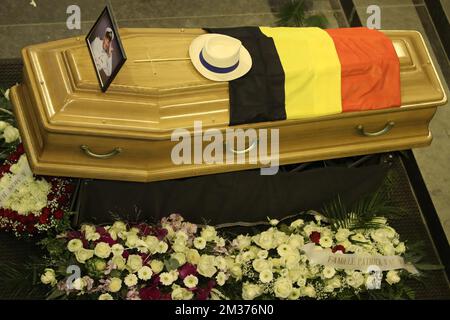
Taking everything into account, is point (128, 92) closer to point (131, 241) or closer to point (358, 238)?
point (131, 241)

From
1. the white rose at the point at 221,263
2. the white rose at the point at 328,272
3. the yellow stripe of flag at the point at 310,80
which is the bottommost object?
the white rose at the point at 328,272

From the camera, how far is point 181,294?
2947mm

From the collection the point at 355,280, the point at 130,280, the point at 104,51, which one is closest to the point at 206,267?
the point at 130,280

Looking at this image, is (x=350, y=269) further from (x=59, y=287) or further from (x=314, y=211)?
(x=59, y=287)

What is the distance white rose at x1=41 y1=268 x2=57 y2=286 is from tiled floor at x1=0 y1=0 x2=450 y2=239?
1.82m

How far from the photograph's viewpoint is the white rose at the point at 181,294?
9.64ft

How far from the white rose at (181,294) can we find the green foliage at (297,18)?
2.23 metres

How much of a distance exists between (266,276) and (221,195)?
1.54ft

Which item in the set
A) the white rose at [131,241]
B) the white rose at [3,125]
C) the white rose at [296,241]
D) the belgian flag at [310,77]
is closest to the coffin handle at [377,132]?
the belgian flag at [310,77]

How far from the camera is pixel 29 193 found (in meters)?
3.20

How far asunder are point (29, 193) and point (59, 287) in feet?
1.73

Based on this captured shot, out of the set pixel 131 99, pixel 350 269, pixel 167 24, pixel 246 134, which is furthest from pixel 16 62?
pixel 350 269

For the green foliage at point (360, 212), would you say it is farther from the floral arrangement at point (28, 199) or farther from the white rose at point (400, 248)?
the floral arrangement at point (28, 199)

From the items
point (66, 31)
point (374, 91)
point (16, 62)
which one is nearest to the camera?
point (374, 91)
